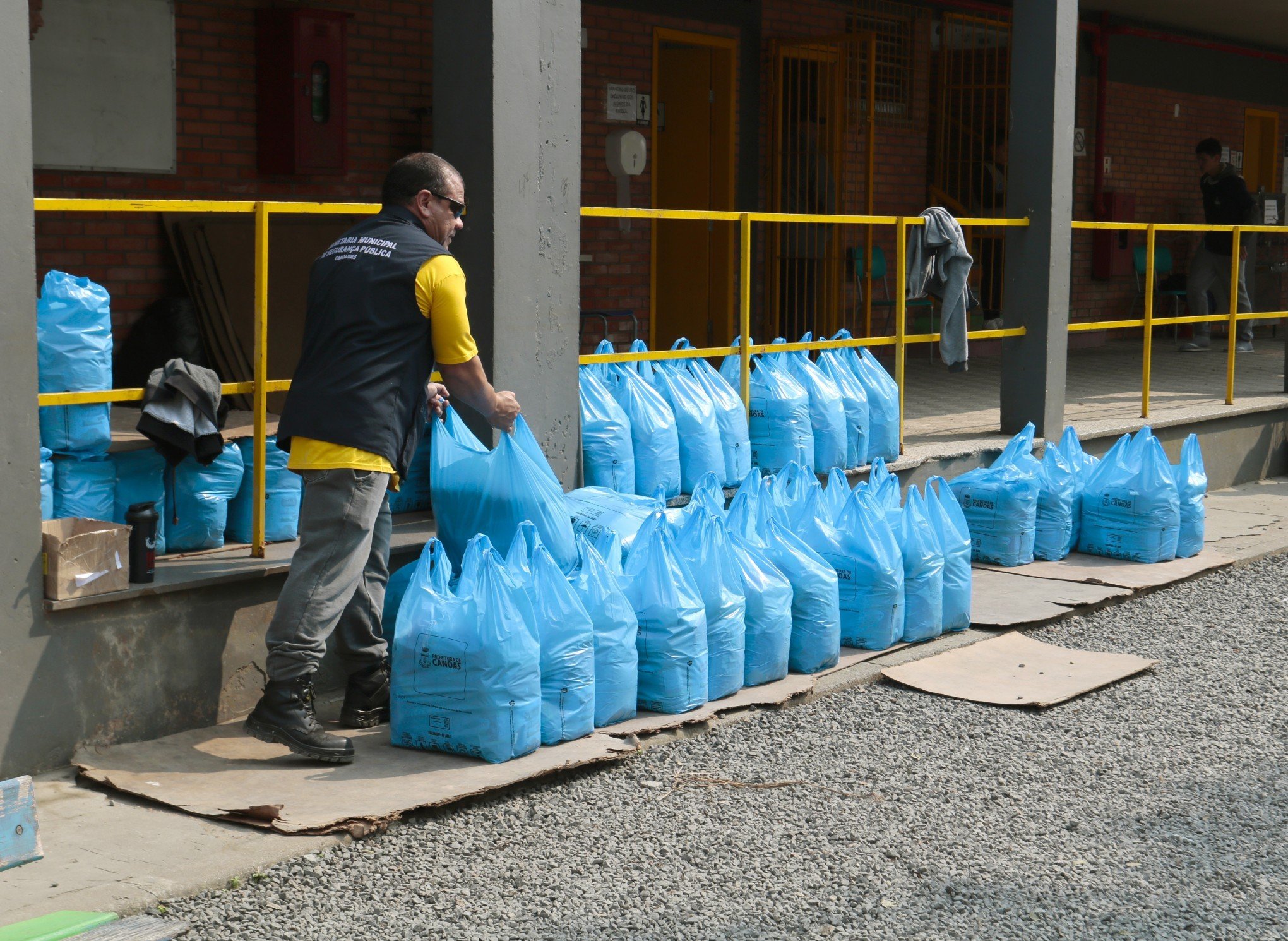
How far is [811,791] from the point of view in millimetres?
4238

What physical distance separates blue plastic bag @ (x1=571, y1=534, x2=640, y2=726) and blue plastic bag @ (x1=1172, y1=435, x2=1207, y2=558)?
3.69m

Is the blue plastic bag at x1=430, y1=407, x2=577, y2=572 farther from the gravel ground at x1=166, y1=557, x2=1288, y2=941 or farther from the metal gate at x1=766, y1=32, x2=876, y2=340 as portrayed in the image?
the metal gate at x1=766, y1=32, x2=876, y2=340

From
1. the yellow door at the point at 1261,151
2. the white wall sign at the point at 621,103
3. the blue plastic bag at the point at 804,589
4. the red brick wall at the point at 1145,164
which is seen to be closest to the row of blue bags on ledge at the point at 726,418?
the blue plastic bag at the point at 804,589

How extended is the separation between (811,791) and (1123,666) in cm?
177

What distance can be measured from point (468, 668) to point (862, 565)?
6.00 ft

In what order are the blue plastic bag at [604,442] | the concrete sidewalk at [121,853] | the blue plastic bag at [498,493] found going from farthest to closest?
the blue plastic bag at [604,442], the blue plastic bag at [498,493], the concrete sidewalk at [121,853]

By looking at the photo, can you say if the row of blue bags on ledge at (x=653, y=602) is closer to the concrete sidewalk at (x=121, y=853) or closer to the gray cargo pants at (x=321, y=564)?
the gray cargo pants at (x=321, y=564)

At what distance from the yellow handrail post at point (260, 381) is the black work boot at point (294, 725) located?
69cm

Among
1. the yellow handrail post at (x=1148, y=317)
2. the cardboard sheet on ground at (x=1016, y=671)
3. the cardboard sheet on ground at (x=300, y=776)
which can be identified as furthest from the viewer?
the yellow handrail post at (x=1148, y=317)

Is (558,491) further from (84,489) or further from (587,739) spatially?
(84,489)

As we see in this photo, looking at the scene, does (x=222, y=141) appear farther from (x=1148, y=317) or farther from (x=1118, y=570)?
(x=1148, y=317)

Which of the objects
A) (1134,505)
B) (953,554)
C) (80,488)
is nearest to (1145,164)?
(1134,505)

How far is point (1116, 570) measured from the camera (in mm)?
6977

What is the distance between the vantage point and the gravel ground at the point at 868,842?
3.37 meters
